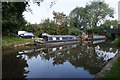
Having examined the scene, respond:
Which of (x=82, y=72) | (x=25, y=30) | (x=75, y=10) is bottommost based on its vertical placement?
(x=82, y=72)

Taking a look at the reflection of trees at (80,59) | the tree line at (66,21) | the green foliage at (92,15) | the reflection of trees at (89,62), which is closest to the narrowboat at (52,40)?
the tree line at (66,21)

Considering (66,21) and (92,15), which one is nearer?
(66,21)

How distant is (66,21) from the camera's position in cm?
6275

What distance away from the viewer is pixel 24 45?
30828mm

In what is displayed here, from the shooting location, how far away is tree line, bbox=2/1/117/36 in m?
30.2

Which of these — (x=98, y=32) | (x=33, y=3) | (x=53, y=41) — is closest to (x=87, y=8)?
(x=98, y=32)

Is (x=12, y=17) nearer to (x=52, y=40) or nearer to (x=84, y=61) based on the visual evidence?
(x=52, y=40)

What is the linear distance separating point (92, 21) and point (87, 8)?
4534 mm

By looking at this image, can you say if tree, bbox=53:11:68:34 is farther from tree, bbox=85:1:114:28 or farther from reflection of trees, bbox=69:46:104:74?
reflection of trees, bbox=69:46:104:74

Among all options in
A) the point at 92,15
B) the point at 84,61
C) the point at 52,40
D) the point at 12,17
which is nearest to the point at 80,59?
the point at 84,61

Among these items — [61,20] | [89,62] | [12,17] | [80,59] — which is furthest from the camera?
[61,20]

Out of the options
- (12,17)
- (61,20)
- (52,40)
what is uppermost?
(61,20)

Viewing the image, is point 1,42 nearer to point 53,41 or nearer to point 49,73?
point 53,41

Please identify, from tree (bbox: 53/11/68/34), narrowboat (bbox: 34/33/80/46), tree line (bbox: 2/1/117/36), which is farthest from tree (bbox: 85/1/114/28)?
narrowboat (bbox: 34/33/80/46)
